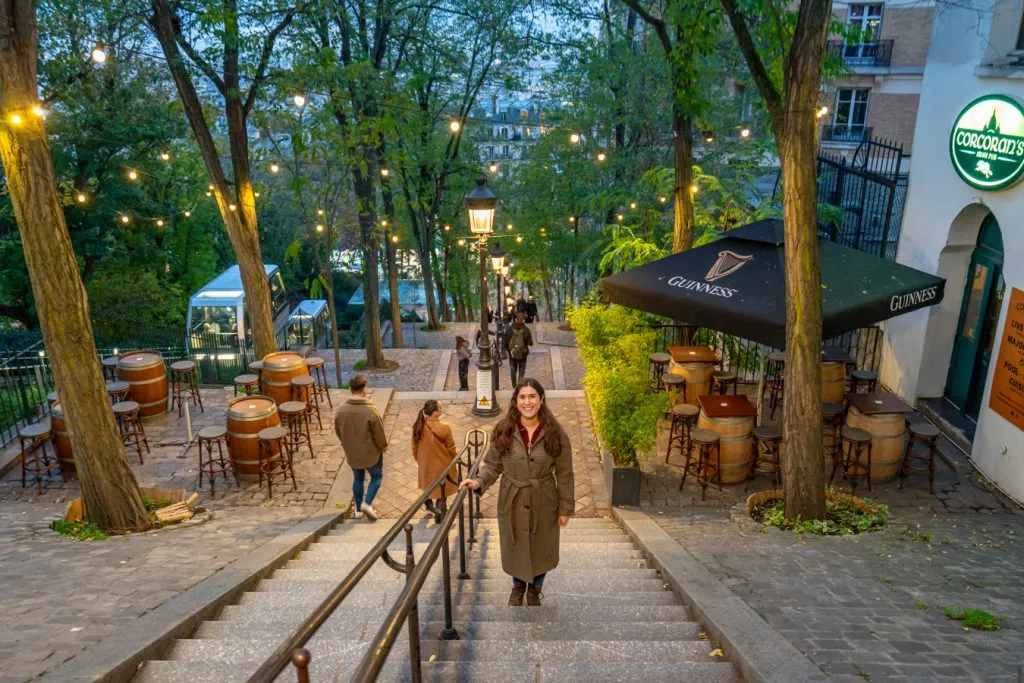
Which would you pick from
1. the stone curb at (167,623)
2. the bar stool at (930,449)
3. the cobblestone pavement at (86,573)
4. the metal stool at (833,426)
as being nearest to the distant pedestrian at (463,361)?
the cobblestone pavement at (86,573)

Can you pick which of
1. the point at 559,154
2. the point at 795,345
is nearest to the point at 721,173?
the point at 559,154

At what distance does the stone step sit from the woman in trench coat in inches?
45.1

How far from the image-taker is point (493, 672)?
3.43 meters

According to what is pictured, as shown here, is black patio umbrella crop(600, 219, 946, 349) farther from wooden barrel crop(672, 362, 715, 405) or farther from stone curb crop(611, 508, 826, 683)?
stone curb crop(611, 508, 826, 683)

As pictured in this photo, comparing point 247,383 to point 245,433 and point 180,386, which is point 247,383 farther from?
point 245,433

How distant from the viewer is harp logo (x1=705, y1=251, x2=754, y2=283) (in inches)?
302

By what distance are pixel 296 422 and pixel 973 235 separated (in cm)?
1009

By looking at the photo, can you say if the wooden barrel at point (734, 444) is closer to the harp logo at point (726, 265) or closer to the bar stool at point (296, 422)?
the harp logo at point (726, 265)

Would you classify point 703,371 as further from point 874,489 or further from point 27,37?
point 27,37

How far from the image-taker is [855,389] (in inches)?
386

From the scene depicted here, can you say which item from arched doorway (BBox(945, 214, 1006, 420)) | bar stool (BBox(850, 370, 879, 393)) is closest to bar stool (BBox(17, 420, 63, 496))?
bar stool (BBox(850, 370, 879, 393))

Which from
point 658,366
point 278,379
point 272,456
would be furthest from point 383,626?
point 658,366

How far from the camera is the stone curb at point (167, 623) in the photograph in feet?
11.2

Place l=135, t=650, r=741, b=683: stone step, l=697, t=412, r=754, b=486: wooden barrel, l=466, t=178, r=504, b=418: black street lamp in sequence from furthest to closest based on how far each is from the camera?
l=466, t=178, r=504, b=418: black street lamp < l=697, t=412, r=754, b=486: wooden barrel < l=135, t=650, r=741, b=683: stone step
